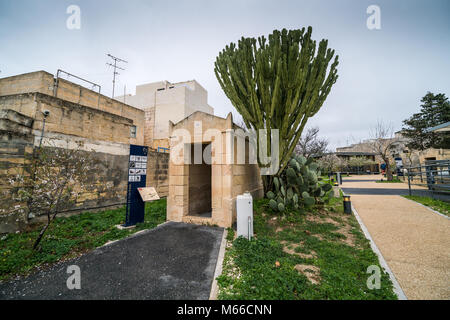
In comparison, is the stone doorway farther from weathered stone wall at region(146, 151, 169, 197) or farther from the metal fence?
the metal fence

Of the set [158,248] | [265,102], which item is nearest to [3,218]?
[158,248]

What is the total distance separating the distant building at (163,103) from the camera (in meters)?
23.3

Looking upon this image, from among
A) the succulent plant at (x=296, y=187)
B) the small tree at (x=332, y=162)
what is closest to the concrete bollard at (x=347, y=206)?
the succulent plant at (x=296, y=187)

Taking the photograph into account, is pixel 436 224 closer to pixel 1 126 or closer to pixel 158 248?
pixel 158 248

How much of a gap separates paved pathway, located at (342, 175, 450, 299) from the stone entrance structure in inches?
136

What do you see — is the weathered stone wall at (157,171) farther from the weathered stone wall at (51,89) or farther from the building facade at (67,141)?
the weathered stone wall at (51,89)

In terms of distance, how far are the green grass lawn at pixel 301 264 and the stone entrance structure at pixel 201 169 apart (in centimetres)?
97

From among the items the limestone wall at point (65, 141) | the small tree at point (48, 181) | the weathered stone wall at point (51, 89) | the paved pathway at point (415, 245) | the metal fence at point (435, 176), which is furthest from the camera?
the weathered stone wall at point (51, 89)

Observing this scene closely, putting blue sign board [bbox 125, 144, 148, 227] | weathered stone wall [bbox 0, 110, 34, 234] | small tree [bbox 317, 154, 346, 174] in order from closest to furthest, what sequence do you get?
1. weathered stone wall [bbox 0, 110, 34, 234]
2. blue sign board [bbox 125, 144, 148, 227]
3. small tree [bbox 317, 154, 346, 174]

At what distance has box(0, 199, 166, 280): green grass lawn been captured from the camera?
3.04 m

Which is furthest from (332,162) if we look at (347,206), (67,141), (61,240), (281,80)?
(61,240)

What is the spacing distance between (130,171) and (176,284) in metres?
3.61

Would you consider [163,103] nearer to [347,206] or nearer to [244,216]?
[244,216]

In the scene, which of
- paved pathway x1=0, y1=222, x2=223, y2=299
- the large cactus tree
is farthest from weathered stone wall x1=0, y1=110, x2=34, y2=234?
the large cactus tree
